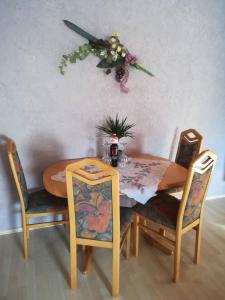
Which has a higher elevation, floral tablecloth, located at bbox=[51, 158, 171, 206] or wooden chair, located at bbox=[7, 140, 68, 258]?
floral tablecloth, located at bbox=[51, 158, 171, 206]

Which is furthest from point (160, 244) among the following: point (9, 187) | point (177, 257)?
point (9, 187)

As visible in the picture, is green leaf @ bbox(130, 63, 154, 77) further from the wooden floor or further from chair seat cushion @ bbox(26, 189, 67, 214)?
the wooden floor

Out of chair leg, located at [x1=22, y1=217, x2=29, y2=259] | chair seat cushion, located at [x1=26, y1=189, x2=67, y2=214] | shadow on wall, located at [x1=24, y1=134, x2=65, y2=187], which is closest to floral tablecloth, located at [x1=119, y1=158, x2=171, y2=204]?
chair seat cushion, located at [x1=26, y1=189, x2=67, y2=214]

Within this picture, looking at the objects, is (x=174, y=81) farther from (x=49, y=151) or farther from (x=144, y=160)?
(x=49, y=151)

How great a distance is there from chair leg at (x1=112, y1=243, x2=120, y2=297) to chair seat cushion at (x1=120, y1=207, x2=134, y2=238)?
0.13 m

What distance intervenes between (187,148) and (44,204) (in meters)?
1.54

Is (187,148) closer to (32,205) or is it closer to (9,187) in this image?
(32,205)

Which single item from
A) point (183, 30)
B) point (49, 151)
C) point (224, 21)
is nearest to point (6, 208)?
point (49, 151)

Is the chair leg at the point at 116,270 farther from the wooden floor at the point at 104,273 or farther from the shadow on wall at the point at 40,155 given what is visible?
the shadow on wall at the point at 40,155

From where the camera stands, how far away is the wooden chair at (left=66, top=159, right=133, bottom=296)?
1367mm

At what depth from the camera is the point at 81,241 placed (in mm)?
1562

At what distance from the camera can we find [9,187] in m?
2.23

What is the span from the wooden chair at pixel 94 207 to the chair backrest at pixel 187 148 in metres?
1.17

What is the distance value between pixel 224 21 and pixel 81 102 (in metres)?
1.89
